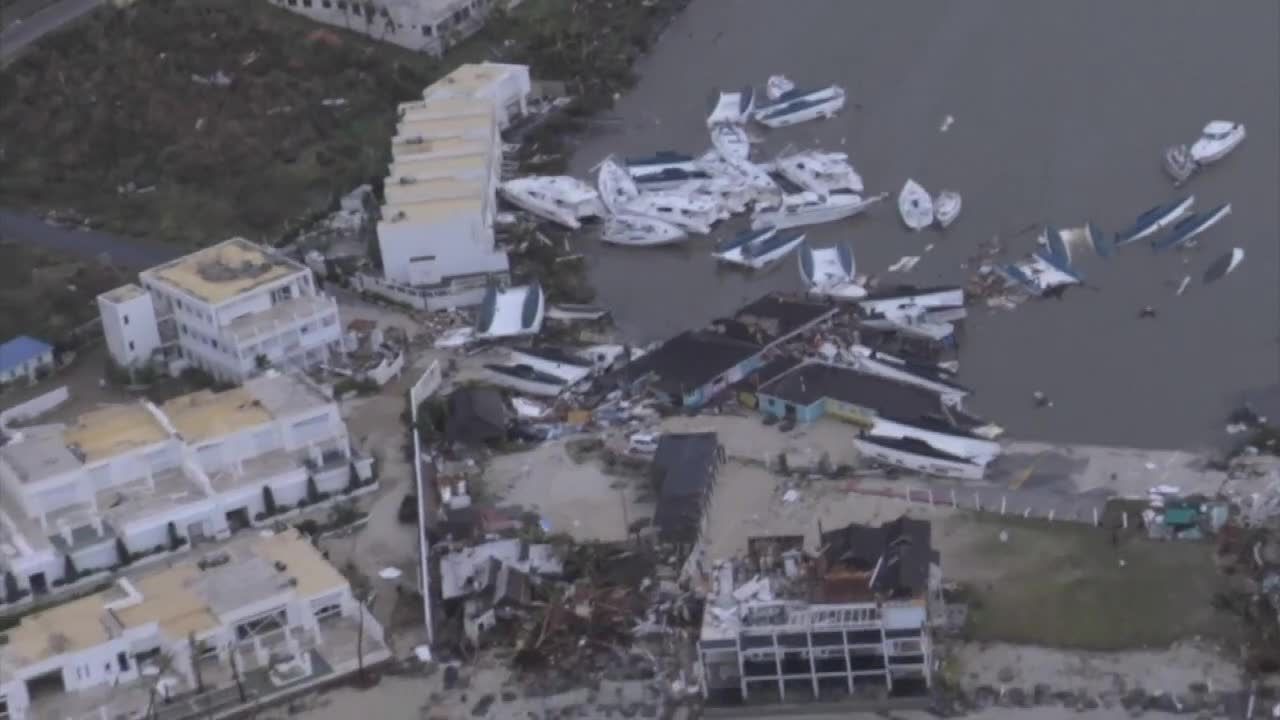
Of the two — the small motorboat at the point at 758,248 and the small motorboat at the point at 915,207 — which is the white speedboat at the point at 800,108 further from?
the small motorboat at the point at 758,248

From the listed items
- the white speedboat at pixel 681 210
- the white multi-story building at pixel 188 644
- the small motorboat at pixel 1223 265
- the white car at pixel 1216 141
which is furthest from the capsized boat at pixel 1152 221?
the white multi-story building at pixel 188 644

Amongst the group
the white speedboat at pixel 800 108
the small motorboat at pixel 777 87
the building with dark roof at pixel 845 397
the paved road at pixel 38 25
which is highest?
the paved road at pixel 38 25

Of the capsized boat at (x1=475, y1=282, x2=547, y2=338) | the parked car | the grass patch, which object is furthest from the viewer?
the capsized boat at (x1=475, y1=282, x2=547, y2=338)

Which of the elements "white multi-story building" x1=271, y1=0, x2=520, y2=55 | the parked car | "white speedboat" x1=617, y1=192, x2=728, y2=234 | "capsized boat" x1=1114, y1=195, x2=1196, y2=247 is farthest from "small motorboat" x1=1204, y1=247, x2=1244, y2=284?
"white multi-story building" x1=271, y1=0, x2=520, y2=55

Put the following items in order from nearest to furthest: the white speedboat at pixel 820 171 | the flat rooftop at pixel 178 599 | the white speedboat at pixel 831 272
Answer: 1. the flat rooftop at pixel 178 599
2. the white speedboat at pixel 831 272
3. the white speedboat at pixel 820 171

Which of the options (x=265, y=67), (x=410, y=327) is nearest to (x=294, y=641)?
(x=410, y=327)

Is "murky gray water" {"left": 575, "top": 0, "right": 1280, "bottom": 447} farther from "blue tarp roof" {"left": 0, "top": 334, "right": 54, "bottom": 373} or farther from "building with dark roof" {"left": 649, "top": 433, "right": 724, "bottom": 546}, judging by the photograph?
"blue tarp roof" {"left": 0, "top": 334, "right": 54, "bottom": 373}
